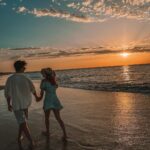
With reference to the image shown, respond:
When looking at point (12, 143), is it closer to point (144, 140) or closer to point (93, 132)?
point (93, 132)

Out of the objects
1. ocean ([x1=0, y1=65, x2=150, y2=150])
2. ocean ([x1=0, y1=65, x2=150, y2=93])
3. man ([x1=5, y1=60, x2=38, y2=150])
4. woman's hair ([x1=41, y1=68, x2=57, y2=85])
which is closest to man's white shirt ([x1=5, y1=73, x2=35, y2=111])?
man ([x1=5, y1=60, x2=38, y2=150])

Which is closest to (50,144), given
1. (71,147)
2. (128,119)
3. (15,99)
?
(71,147)

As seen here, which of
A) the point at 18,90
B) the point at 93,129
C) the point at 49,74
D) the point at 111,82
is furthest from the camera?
the point at 111,82

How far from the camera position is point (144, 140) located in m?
7.71

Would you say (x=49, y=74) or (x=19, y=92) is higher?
(x=49, y=74)

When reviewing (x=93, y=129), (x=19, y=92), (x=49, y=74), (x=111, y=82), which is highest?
(x=49, y=74)

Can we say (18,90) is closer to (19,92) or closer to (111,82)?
(19,92)

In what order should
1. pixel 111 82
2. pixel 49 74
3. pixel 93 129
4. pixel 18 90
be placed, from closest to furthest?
pixel 18 90
pixel 49 74
pixel 93 129
pixel 111 82

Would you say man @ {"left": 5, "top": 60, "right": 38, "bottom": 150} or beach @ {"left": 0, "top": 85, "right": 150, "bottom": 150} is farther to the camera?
beach @ {"left": 0, "top": 85, "right": 150, "bottom": 150}

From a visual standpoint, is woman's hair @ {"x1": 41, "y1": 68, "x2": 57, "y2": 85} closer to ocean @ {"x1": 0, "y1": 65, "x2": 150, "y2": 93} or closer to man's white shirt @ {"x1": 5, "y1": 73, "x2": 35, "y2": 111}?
man's white shirt @ {"x1": 5, "y1": 73, "x2": 35, "y2": 111}

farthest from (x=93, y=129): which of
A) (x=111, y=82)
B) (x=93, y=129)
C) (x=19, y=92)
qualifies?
(x=111, y=82)

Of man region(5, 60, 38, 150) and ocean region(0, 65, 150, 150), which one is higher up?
man region(5, 60, 38, 150)

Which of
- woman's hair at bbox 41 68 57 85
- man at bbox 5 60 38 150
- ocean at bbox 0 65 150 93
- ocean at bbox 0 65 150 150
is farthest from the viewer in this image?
ocean at bbox 0 65 150 93

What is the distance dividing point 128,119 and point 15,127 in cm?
370
